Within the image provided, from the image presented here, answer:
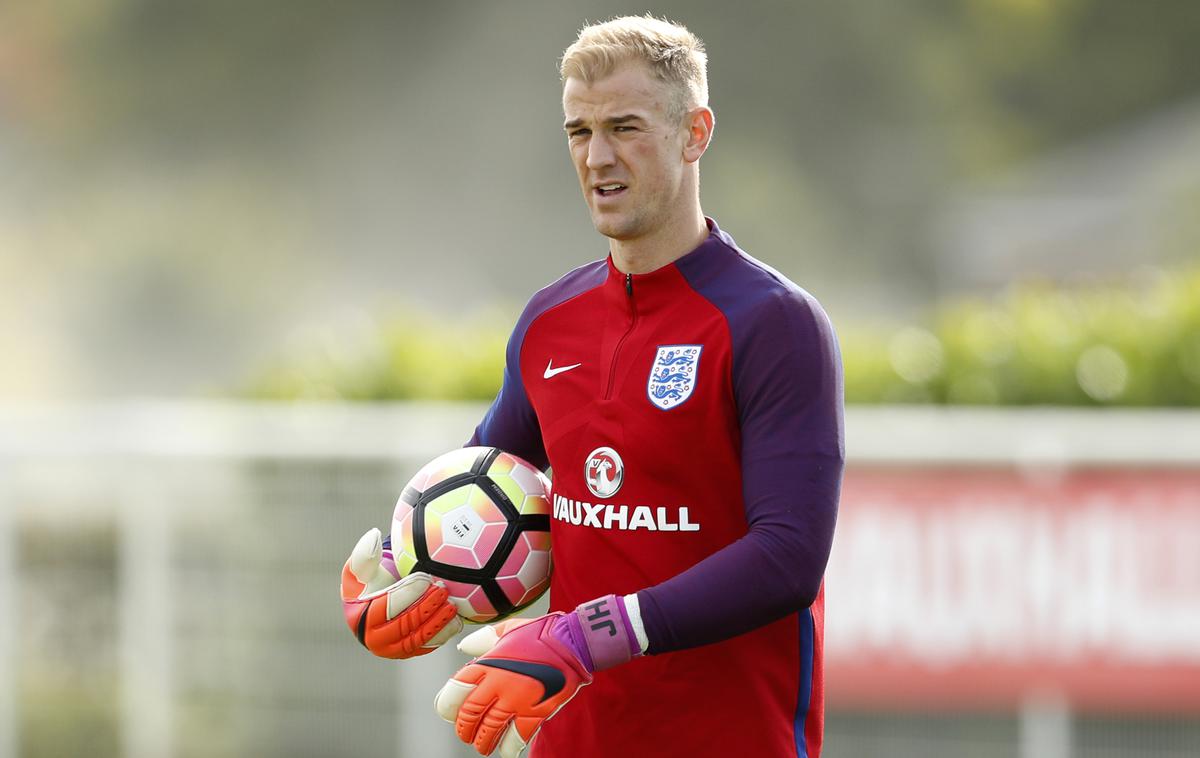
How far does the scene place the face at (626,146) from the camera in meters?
2.91

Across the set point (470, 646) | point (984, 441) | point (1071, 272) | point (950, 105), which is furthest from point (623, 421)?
point (950, 105)

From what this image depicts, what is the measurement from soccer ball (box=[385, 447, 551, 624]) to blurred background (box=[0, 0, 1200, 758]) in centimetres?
365

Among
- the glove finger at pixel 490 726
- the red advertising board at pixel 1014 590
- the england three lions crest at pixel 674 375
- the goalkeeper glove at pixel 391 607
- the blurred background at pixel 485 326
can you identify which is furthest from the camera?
the blurred background at pixel 485 326

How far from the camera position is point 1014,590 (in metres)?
6.61

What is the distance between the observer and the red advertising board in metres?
6.52

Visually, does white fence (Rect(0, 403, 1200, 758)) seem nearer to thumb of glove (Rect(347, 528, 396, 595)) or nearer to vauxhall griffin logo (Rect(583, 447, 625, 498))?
thumb of glove (Rect(347, 528, 396, 595))

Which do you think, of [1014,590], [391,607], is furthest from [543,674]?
[1014,590]

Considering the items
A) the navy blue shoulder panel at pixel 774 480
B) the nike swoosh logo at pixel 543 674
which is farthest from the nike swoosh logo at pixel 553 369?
the nike swoosh logo at pixel 543 674

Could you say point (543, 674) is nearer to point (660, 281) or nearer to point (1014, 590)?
point (660, 281)

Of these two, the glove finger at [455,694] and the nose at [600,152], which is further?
the nose at [600,152]

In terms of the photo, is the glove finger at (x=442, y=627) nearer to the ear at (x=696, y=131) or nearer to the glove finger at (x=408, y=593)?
the glove finger at (x=408, y=593)

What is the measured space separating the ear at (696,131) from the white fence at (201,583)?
4500 millimetres

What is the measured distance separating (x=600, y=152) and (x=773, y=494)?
70cm

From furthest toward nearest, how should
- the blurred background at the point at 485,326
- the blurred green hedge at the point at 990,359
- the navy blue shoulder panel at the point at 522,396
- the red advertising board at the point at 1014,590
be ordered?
the blurred green hedge at the point at 990,359 < the blurred background at the point at 485,326 < the red advertising board at the point at 1014,590 < the navy blue shoulder panel at the point at 522,396
